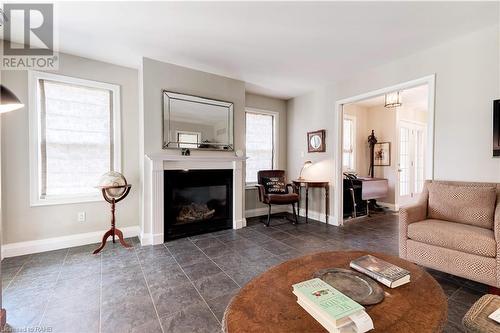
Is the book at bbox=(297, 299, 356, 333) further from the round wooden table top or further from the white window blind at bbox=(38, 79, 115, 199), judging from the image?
the white window blind at bbox=(38, 79, 115, 199)

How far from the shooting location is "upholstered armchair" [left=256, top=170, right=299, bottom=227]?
152 inches

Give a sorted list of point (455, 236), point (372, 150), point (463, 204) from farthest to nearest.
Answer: point (372, 150), point (463, 204), point (455, 236)

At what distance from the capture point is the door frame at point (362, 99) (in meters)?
2.72

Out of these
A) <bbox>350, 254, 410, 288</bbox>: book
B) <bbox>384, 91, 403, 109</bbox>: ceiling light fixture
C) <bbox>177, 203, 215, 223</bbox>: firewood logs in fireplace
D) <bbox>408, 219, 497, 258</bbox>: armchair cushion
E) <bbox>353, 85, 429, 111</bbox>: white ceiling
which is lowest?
<bbox>177, 203, 215, 223</bbox>: firewood logs in fireplace

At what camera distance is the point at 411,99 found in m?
4.84

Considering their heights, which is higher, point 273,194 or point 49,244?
point 273,194

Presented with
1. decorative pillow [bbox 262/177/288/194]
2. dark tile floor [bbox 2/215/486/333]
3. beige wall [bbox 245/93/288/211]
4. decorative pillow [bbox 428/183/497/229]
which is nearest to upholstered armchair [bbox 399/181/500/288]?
decorative pillow [bbox 428/183/497/229]

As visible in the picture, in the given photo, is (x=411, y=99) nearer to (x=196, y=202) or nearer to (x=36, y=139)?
(x=196, y=202)

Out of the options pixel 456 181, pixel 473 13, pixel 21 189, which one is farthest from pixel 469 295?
pixel 21 189

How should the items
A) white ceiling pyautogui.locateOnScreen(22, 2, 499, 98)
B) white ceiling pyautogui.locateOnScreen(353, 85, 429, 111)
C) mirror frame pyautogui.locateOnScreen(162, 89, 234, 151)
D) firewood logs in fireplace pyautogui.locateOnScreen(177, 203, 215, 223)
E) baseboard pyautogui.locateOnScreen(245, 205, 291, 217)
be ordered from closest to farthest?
1. white ceiling pyautogui.locateOnScreen(22, 2, 499, 98)
2. mirror frame pyautogui.locateOnScreen(162, 89, 234, 151)
3. firewood logs in fireplace pyautogui.locateOnScreen(177, 203, 215, 223)
4. white ceiling pyautogui.locateOnScreen(353, 85, 429, 111)
5. baseboard pyautogui.locateOnScreen(245, 205, 291, 217)

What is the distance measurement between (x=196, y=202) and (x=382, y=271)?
9.19ft

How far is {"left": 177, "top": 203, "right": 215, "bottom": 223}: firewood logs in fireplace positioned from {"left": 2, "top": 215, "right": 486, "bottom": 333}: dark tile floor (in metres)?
0.31

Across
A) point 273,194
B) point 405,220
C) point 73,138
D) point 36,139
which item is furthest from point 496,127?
point 36,139

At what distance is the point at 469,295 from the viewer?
186 cm
